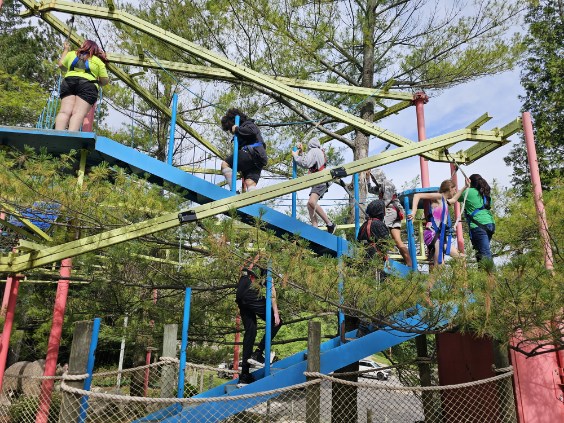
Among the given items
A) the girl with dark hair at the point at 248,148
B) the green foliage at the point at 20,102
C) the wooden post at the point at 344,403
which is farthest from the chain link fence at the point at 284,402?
the green foliage at the point at 20,102

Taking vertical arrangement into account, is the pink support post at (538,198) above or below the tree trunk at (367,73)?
below

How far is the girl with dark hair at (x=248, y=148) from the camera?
4586 mm

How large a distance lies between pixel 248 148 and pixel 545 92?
14549 mm

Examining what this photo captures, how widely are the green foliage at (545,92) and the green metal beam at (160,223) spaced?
10444 mm

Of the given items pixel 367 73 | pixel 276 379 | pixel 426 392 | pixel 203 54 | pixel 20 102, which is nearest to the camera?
pixel 276 379

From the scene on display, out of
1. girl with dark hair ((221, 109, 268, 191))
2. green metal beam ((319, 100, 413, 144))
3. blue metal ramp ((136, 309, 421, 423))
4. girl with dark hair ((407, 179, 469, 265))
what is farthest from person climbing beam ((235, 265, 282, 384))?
green metal beam ((319, 100, 413, 144))

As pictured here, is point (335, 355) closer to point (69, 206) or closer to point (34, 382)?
point (69, 206)

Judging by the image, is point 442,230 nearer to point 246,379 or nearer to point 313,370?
point 313,370

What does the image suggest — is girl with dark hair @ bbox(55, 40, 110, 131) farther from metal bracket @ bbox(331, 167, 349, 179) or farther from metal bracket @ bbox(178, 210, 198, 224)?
metal bracket @ bbox(331, 167, 349, 179)

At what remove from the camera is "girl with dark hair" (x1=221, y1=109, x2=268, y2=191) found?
459 cm

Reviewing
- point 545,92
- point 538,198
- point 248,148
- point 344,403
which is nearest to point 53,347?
point 248,148

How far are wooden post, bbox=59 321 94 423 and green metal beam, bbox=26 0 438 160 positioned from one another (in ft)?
9.74

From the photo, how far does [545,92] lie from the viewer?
15.4 metres

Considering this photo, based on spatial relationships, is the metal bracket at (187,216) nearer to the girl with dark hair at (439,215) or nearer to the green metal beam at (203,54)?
the green metal beam at (203,54)
